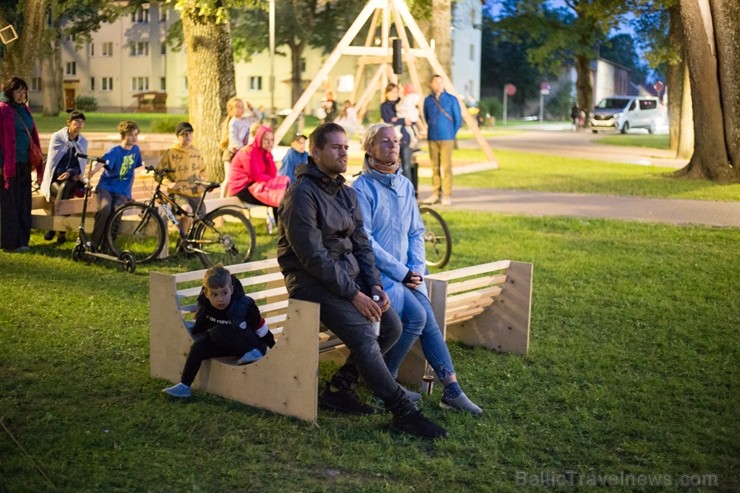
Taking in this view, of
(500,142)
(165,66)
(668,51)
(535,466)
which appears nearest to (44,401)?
(535,466)

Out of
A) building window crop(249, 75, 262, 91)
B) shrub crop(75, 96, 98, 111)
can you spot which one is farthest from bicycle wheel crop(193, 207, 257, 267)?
building window crop(249, 75, 262, 91)

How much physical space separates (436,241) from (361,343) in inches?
223

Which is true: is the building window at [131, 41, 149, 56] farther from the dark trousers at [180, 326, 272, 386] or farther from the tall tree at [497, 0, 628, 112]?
the dark trousers at [180, 326, 272, 386]

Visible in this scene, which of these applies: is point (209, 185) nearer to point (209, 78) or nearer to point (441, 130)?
point (209, 78)

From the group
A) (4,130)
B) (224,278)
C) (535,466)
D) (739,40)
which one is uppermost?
(739,40)

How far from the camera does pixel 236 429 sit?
5.86 m

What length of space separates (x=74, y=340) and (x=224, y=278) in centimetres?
214

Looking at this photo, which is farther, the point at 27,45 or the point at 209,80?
the point at 27,45

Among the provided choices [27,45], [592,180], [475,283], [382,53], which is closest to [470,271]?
[475,283]

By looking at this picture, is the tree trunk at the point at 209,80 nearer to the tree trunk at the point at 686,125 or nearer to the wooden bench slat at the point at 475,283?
the wooden bench slat at the point at 475,283

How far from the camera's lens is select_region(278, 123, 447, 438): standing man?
234 inches

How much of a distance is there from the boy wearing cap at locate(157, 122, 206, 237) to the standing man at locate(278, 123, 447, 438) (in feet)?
18.5

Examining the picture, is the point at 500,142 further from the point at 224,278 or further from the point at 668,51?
the point at 224,278

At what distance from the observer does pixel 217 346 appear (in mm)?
6375
